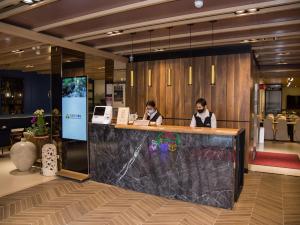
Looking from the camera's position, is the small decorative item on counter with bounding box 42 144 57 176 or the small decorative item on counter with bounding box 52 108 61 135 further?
the small decorative item on counter with bounding box 52 108 61 135

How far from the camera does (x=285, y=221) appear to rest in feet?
11.9

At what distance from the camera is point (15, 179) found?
18.0 ft

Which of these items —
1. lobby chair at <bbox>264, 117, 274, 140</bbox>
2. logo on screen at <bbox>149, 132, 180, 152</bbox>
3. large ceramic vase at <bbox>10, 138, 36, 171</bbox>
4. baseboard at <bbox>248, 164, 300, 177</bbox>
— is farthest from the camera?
lobby chair at <bbox>264, 117, 274, 140</bbox>

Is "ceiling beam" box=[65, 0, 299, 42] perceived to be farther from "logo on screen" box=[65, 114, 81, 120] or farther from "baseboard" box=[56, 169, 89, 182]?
"baseboard" box=[56, 169, 89, 182]

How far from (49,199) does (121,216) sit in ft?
4.71

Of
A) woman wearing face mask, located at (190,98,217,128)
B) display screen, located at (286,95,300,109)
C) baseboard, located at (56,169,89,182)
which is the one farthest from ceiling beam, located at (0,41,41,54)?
display screen, located at (286,95,300,109)

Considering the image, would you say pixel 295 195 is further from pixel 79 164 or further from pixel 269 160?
pixel 79 164

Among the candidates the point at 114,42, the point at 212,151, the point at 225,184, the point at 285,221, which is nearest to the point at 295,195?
the point at 285,221

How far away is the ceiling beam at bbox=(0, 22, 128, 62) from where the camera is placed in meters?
4.62

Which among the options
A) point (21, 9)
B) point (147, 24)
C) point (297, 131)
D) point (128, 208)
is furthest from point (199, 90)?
point (297, 131)

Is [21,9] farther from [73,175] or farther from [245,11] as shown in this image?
[245,11]

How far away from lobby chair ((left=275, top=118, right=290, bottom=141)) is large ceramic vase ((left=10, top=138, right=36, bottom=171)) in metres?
9.28

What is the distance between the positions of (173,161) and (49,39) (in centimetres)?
366

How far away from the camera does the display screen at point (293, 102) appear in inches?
674
